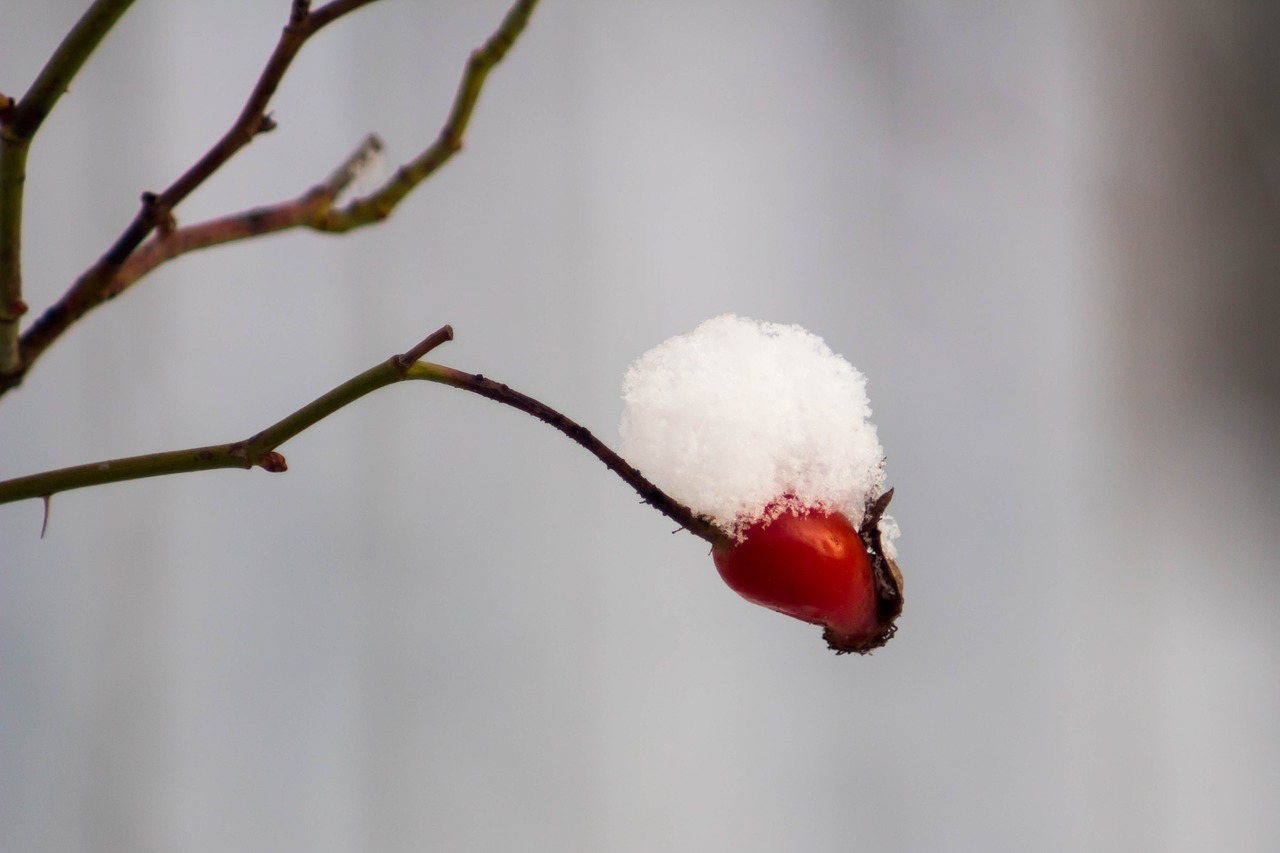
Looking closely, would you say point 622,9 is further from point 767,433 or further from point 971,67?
point 767,433

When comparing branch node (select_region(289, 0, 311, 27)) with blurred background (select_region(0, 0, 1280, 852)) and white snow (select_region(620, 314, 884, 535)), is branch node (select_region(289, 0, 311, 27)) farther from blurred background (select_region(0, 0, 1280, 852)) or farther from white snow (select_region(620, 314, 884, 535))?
blurred background (select_region(0, 0, 1280, 852))

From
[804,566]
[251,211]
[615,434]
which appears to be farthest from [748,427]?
[615,434]

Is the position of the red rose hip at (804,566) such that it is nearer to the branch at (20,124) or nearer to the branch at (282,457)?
the branch at (282,457)

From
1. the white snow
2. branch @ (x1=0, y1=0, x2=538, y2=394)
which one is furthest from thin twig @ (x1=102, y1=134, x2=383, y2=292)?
the white snow

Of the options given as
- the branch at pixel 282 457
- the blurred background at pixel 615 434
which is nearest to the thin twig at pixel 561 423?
the branch at pixel 282 457

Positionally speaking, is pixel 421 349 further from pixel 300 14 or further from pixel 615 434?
pixel 615 434

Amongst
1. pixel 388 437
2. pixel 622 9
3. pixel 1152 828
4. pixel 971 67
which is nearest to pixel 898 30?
pixel 971 67
